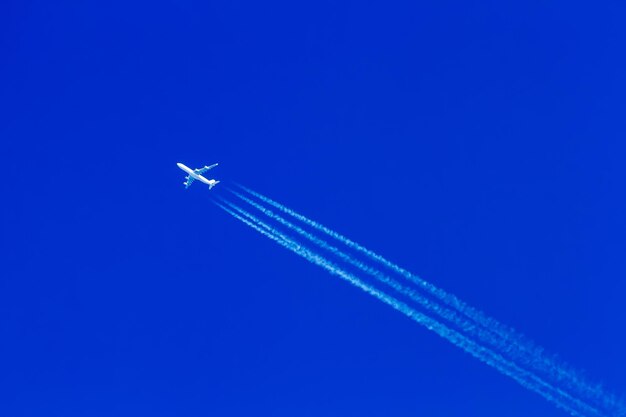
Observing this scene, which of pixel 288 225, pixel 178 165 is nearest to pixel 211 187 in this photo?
pixel 178 165

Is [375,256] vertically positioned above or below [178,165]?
below

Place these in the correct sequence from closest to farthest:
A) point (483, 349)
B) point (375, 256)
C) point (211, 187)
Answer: point (483, 349), point (375, 256), point (211, 187)

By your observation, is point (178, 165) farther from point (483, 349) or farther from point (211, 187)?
point (483, 349)

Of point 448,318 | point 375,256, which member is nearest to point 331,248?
point 375,256

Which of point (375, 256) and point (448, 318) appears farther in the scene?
point (375, 256)

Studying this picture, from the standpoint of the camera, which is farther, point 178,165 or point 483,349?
point 178,165

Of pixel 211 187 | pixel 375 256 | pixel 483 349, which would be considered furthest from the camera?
pixel 211 187

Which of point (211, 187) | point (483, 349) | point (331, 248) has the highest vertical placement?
point (211, 187)

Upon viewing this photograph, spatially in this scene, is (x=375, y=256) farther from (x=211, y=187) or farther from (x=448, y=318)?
(x=211, y=187)

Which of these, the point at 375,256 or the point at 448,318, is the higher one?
the point at 375,256
